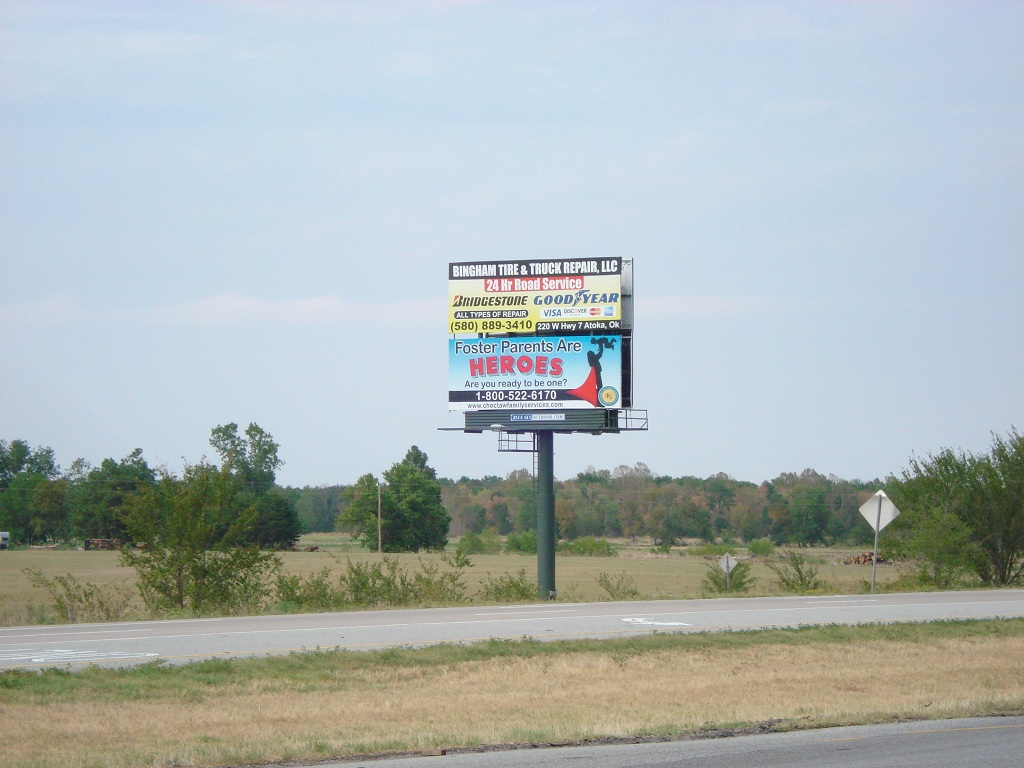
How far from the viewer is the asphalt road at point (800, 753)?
9508 mm

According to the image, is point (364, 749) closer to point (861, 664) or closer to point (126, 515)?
point (861, 664)

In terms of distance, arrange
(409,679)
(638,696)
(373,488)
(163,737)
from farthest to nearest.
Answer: (373,488)
(409,679)
(638,696)
(163,737)

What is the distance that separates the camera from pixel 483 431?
3153 cm

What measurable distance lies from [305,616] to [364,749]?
52.1ft

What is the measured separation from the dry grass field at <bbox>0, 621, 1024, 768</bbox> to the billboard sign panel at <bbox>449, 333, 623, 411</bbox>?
38.7 ft

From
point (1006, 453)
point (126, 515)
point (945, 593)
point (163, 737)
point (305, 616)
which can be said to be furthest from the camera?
point (1006, 453)

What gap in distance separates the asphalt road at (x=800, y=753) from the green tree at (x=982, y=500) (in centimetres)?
2704

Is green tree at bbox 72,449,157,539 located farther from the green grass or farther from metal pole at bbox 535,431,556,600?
the green grass

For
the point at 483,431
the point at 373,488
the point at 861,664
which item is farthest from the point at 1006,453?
the point at 373,488

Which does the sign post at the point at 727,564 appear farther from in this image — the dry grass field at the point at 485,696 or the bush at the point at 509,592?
the dry grass field at the point at 485,696

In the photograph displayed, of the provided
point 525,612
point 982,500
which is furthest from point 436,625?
point 982,500

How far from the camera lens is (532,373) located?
103 ft

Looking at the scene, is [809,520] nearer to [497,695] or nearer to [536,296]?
[536,296]

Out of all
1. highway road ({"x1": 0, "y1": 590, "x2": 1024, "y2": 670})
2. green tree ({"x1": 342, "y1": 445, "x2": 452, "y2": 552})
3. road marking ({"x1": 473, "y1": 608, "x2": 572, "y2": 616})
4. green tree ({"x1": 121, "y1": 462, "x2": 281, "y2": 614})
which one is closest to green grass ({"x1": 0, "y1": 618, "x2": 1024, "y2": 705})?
highway road ({"x1": 0, "y1": 590, "x2": 1024, "y2": 670})
